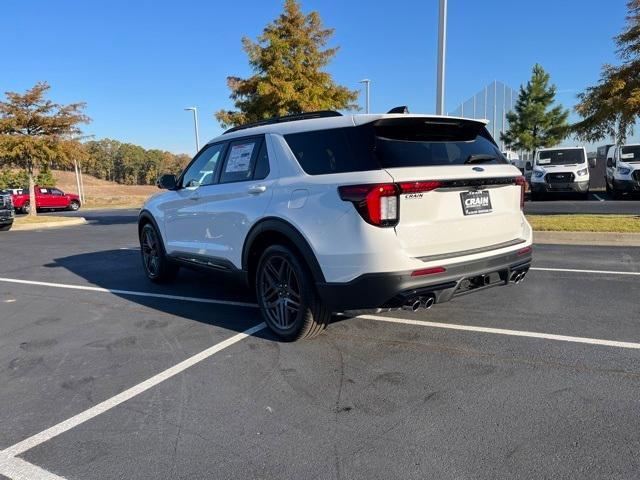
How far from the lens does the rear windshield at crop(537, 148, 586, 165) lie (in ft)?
62.0

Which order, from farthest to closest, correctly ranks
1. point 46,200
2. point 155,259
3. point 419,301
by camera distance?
point 46,200 → point 155,259 → point 419,301

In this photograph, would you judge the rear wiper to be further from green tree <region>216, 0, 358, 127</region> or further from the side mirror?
green tree <region>216, 0, 358, 127</region>

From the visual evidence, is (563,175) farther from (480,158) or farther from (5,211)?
(5,211)

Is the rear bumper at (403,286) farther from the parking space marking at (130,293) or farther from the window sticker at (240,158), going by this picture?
the parking space marking at (130,293)

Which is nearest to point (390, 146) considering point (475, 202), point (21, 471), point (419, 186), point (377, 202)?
point (419, 186)

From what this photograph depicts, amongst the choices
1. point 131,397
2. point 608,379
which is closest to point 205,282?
point 131,397

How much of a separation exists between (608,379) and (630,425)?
2.01ft

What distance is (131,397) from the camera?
135 inches

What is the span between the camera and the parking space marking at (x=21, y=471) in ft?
8.33

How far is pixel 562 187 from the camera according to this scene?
59.8 feet

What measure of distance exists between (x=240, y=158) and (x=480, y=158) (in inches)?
87.7

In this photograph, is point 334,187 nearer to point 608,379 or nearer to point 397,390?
point 397,390

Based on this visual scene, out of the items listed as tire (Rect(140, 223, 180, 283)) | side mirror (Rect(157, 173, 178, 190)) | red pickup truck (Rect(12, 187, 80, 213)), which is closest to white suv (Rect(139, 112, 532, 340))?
side mirror (Rect(157, 173, 178, 190))

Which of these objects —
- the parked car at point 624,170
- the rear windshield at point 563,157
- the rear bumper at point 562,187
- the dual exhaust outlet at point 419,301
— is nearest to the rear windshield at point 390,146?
the dual exhaust outlet at point 419,301
